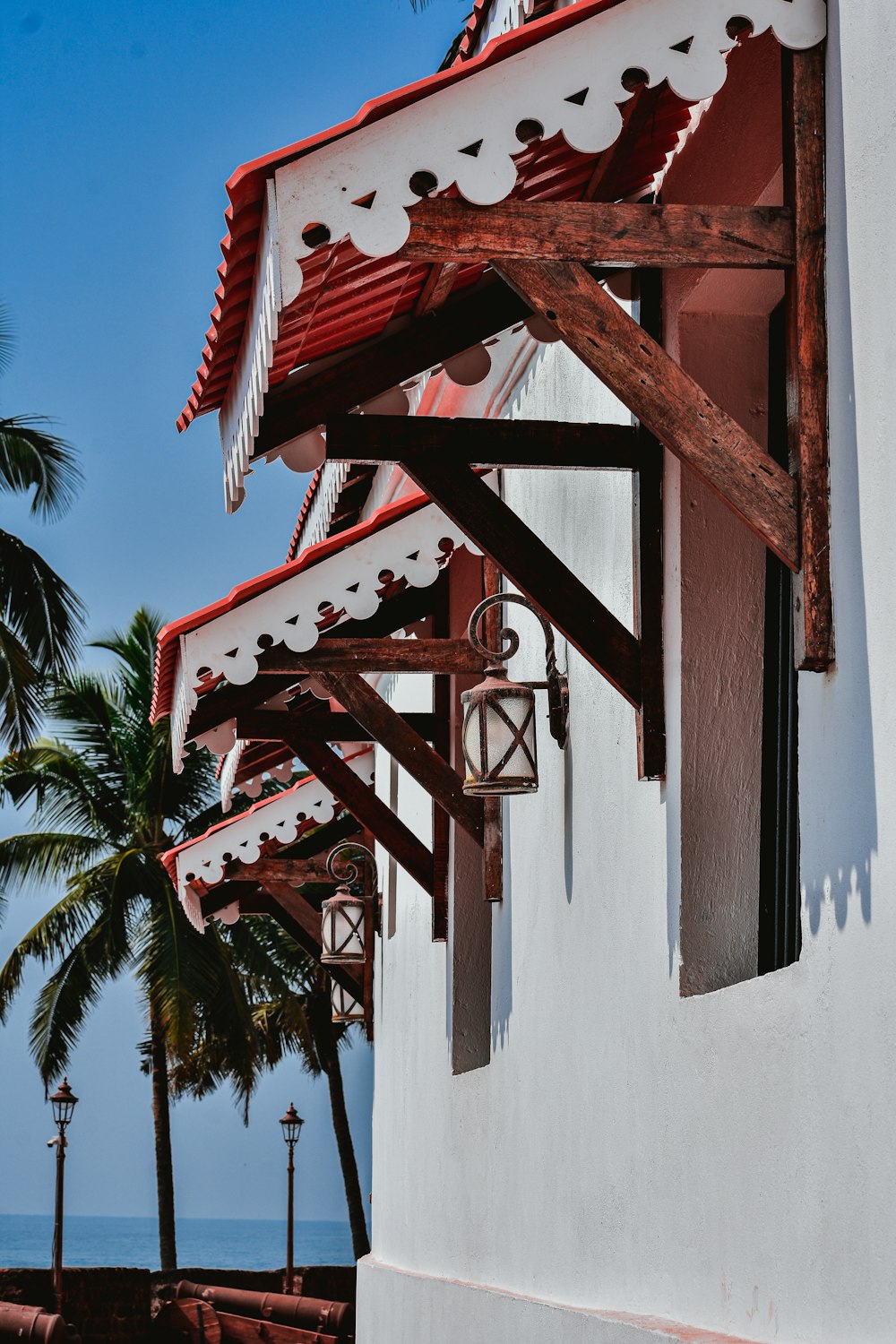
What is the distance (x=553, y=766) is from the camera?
6.06 m

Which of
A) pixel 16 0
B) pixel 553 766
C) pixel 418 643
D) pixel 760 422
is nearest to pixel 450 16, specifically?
pixel 418 643

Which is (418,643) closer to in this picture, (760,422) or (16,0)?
(760,422)

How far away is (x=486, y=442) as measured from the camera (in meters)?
4.61

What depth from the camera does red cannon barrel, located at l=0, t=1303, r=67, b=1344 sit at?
1489 cm

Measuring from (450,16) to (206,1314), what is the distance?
1224 centimetres

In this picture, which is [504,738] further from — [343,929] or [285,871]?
[285,871]

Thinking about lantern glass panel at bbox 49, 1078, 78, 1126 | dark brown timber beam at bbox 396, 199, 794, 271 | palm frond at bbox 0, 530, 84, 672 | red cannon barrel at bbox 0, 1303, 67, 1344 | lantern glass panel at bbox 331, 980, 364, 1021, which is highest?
palm frond at bbox 0, 530, 84, 672

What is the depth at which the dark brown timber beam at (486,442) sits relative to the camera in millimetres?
4332

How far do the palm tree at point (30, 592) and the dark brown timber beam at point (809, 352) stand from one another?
55.5ft

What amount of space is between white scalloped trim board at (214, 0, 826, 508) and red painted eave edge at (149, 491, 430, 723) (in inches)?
108

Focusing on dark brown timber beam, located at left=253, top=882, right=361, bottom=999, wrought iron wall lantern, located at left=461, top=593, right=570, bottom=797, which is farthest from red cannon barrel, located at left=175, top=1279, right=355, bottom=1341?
wrought iron wall lantern, located at left=461, top=593, right=570, bottom=797

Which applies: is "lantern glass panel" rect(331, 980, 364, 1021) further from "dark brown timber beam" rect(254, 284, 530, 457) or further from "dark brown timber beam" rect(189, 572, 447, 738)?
"dark brown timber beam" rect(254, 284, 530, 457)

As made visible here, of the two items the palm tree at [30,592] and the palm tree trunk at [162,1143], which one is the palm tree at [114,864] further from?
the palm tree at [30,592]

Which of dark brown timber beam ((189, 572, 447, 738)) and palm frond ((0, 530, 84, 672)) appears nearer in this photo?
dark brown timber beam ((189, 572, 447, 738))
